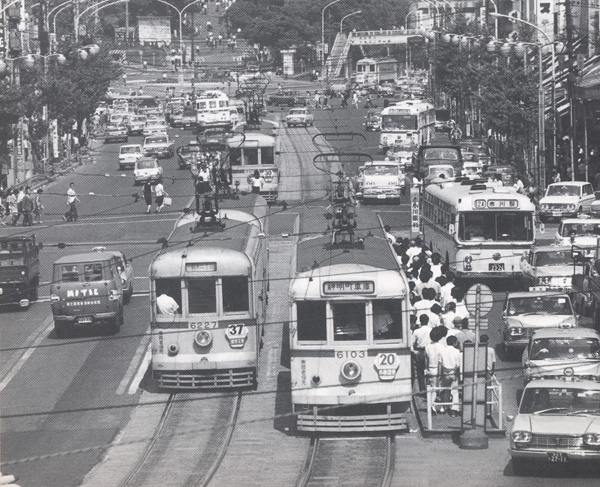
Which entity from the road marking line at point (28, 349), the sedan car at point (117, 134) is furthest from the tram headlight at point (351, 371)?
the sedan car at point (117, 134)

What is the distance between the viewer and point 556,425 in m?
22.3

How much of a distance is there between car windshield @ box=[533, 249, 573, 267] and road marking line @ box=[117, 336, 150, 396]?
9.59 meters

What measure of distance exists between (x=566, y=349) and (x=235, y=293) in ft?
20.4

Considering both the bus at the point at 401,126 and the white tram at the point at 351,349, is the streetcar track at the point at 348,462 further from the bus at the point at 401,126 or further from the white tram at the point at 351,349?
the bus at the point at 401,126

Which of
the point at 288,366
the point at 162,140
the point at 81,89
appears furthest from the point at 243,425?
the point at 81,89

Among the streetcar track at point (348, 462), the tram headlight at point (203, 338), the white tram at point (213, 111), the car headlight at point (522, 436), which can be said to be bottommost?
the streetcar track at point (348, 462)

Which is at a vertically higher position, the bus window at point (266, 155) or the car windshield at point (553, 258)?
the bus window at point (266, 155)

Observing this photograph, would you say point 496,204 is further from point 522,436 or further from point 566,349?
point 522,436

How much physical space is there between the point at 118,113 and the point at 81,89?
1831 centimetres

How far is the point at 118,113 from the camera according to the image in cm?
10550

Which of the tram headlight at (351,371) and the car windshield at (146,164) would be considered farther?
the car windshield at (146,164)

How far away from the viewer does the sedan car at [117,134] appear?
93.1 m

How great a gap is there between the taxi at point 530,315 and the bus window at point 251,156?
28.3m

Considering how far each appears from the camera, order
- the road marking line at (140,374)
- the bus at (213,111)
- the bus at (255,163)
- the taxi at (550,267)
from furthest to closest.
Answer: the bus at (213,111) → the bus at (255,163) → the taxi at (550,267) → the road marking line at (140,374)
